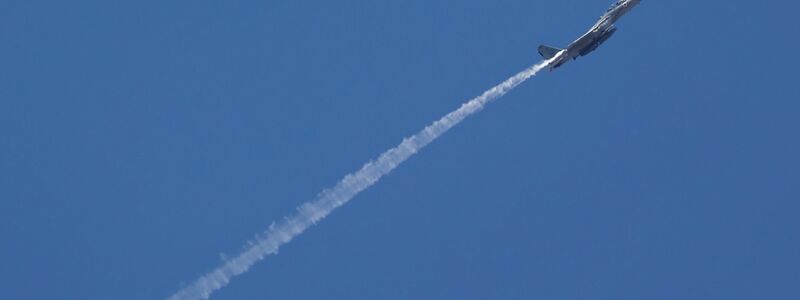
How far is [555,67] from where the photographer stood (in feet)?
373

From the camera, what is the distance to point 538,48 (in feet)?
378

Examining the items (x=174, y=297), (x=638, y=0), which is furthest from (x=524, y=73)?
(x=174, y=297)

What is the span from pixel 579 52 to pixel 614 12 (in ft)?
19.8

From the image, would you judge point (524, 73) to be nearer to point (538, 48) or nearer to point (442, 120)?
point (538, 48)

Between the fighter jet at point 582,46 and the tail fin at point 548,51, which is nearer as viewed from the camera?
the fighter jet at point 582,46

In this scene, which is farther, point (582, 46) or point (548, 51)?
point (548, 51)

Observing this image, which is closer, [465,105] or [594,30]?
[594,30]

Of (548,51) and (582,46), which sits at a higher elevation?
(548,51)

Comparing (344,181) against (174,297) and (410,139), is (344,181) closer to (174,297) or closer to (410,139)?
(410,139)

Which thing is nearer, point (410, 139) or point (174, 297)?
point (174, 297)

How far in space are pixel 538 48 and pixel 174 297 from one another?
2894cm

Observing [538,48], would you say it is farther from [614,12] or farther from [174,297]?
[174,297]

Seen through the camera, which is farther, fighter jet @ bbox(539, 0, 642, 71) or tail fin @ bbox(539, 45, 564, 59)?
tail fin @ bbox(539, 45, 564, 59)

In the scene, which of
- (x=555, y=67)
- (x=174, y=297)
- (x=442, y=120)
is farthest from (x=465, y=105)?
(x=174, y=297)
